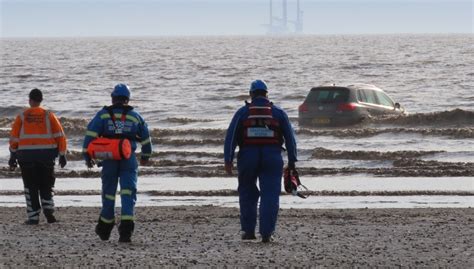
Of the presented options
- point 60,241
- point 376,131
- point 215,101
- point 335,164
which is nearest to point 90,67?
point 215,101

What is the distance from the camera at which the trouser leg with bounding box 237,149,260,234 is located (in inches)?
499

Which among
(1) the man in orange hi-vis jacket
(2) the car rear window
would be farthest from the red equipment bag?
(2) the car rear window

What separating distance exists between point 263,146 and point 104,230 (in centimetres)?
186

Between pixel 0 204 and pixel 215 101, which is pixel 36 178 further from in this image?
pixel 215 101

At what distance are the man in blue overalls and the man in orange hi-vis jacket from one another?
9.28 ft

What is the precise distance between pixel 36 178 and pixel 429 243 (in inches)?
195

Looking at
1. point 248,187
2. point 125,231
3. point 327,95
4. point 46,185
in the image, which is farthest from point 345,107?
point 125,231

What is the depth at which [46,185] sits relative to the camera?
14.9 meters

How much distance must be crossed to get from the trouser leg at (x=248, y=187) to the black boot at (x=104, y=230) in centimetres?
138

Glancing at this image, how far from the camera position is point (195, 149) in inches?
1264

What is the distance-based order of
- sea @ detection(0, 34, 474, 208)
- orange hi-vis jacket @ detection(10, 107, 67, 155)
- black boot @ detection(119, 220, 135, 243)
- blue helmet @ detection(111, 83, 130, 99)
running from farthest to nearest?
sea @ detection(0, 34, 474, 208) → orange hi-vis jacket @ detection(10, 107, 67, 155) → blue helmet @ detection(111, 83, 130, 99) → black boot @ detection(119, 220, 135, 243)

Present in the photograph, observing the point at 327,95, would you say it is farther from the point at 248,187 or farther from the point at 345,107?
the point at 248,187

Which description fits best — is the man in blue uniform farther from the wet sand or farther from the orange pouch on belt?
the wet sand

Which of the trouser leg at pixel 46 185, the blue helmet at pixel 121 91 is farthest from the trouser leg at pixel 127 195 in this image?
the trouser leg at pixel 46 185
